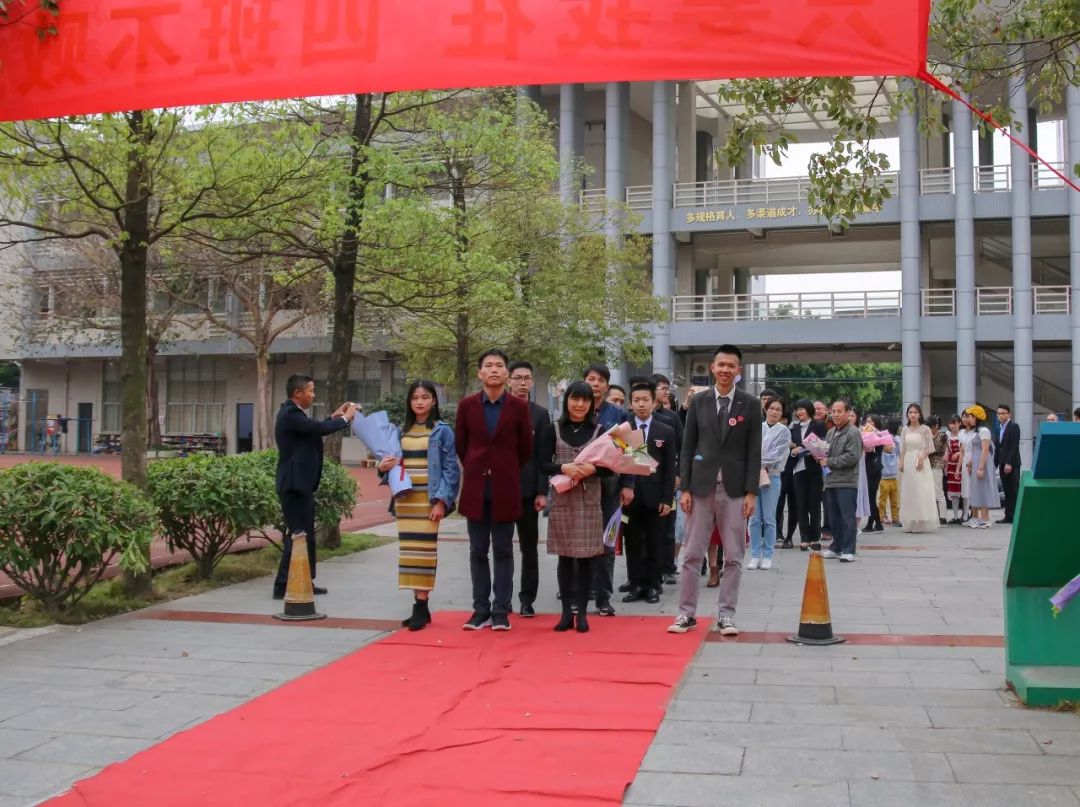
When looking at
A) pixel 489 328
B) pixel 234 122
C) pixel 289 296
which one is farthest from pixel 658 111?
pixel 234 122

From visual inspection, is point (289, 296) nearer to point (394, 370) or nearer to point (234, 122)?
point (394, 370)

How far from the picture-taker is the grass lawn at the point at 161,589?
306 inches

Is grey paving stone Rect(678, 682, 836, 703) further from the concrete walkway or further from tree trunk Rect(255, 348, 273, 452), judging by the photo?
tree trunk Rect(255, 348, 273, 452)

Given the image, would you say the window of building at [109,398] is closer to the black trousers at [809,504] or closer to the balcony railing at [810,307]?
the balcony railing at [810,307]

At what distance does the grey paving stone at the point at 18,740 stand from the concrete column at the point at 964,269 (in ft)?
96.5

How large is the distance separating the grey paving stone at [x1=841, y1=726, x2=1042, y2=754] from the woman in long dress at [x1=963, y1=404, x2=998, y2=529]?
1132cm

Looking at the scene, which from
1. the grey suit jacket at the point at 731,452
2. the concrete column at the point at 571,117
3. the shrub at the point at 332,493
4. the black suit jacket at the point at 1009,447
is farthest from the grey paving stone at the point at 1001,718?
the concrete column at the point at 571,117

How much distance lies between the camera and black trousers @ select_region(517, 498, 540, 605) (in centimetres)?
782

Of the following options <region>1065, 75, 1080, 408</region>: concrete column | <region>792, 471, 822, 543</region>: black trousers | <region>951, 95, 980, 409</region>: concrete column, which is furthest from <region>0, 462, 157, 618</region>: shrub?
<region>1065, 75, 1080, 408</region>: concrete column

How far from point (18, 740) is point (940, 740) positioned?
164 inches

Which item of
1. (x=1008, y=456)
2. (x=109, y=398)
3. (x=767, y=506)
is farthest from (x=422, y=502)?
(x=109, y=398)

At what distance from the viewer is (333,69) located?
17.2ft

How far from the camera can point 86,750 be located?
4777mm

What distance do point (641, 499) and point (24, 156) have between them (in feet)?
18.1
